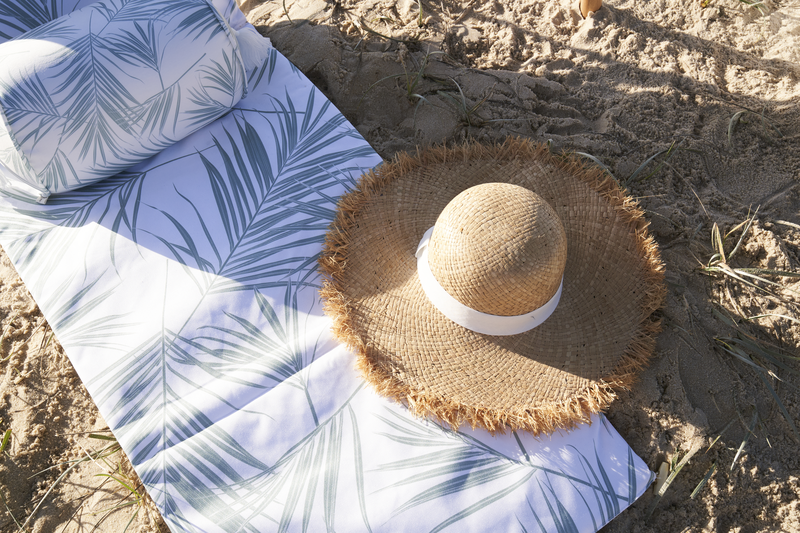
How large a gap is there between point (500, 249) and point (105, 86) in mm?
1335

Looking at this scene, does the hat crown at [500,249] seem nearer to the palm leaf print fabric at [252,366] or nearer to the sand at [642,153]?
the palm leaf print fabric at [252,366]

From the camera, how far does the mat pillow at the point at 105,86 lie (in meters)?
1.52

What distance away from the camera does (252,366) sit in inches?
60.5

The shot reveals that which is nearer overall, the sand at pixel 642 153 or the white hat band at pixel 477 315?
the white hat band at pixel 477 315

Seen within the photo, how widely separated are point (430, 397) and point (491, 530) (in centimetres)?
38

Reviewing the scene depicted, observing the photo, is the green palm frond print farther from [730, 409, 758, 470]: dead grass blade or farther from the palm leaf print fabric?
[730, 409, 758, 470]: dead grass blade

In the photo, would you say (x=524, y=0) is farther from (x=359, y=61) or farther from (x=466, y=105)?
(x=359, y=61)

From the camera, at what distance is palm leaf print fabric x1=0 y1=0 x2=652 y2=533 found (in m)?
1.38

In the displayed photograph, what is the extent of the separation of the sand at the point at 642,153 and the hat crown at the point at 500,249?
59 centimetres

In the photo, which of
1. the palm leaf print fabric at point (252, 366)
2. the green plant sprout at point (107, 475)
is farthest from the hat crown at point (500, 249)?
the green plant sprout at point (107, 475)

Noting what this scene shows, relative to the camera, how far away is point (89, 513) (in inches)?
63.3

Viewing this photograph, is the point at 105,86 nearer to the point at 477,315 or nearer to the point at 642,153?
the point at 477,315

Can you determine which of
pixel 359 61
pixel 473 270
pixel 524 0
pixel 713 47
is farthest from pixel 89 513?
pixel 713 47

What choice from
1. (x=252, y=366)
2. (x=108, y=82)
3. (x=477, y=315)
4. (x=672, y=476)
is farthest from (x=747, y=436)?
(x=108, y=82)
